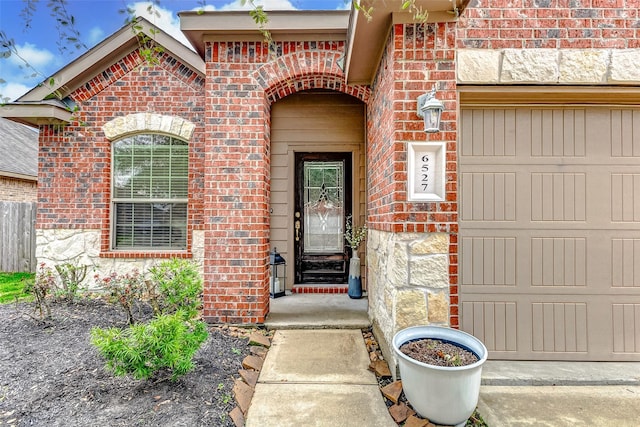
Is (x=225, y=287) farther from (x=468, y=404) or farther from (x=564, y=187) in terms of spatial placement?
(x=564, y=187)

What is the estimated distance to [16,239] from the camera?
20.6ft

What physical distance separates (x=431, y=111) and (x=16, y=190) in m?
11.0

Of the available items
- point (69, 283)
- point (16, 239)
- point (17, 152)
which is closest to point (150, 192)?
point (69, 283)

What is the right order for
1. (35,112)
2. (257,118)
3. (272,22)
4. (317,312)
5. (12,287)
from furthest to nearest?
(12,287) < (35,112) < (317,312) < (257,118) < (272,22)

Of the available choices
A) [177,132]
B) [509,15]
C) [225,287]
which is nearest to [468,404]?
[225,287]

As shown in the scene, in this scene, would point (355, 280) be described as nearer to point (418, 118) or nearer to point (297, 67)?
point (418, 118)

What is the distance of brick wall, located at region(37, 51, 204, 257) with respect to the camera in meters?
4.71

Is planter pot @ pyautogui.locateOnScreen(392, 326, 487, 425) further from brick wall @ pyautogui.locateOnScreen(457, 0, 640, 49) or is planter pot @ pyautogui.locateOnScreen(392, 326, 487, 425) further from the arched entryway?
the arched entryway

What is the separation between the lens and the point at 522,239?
105 inches

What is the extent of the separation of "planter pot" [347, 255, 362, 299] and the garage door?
6.30ft

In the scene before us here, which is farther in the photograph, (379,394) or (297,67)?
(297,67)

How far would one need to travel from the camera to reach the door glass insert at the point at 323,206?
4934mm

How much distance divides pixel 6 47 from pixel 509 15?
11.4 feet

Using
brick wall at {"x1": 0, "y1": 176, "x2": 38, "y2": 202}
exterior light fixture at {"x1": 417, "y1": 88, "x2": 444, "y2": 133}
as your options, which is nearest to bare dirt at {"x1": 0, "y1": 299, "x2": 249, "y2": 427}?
exterior light fixture at {"x1": 417, "y1": 88, "x2": 444, "y2": 133}
